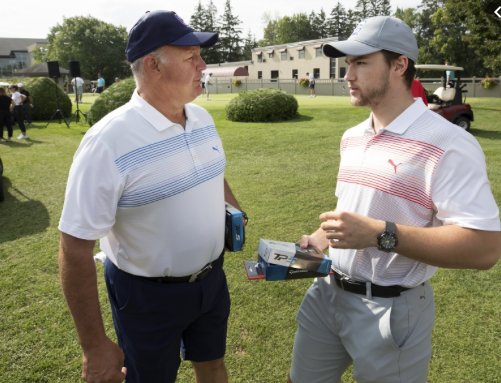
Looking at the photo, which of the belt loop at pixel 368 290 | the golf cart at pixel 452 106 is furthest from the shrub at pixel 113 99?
the belt loop at pixel 368 290

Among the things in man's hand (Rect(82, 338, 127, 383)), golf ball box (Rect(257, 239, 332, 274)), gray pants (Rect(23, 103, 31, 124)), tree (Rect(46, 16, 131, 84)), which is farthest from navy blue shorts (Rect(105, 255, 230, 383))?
tree (Rect(46, 16, 131, 84))

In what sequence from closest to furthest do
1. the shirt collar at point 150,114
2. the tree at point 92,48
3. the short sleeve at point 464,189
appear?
the short sleeve at point 464,189
the shirt collar at point 150,114
the tree at point 92,48

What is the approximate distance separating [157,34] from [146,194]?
871 mm

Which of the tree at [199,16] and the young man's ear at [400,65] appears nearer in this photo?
the young man's ear at [400,65]

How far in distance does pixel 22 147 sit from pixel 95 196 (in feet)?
44.4

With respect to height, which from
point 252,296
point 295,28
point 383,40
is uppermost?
point 295,28

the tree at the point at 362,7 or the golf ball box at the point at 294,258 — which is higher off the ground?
the tree at the point at 362,7

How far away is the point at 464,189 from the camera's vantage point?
1.70 m

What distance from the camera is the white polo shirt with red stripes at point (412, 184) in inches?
67.4

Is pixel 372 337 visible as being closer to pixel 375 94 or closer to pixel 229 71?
pixel 375 94

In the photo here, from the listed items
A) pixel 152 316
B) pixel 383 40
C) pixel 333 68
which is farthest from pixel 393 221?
pixel 333 68

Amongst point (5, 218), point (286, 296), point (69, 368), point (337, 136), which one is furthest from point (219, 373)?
point (337, 136)

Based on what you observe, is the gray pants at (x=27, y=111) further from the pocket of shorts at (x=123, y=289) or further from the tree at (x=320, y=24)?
the tree at (x=320, y=24)

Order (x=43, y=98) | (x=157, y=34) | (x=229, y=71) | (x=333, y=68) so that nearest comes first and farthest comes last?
(x=157, y=34)
(x=43, y=98)
(x=333, y=68)
(x=229, y=71)
